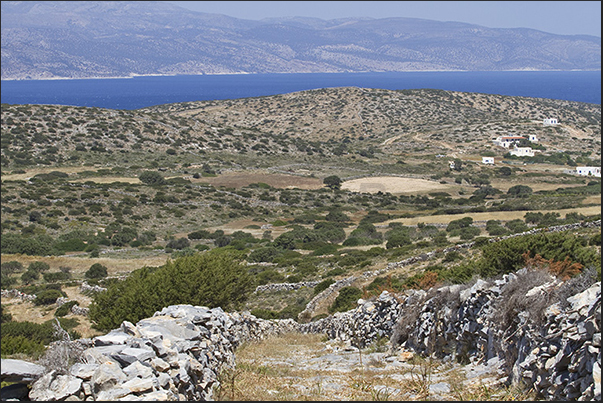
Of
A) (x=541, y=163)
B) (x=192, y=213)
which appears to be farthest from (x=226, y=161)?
(x=541, y=163)

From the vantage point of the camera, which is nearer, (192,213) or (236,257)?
(236,257)

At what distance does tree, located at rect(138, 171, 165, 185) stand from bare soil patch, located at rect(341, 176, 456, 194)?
2694cm

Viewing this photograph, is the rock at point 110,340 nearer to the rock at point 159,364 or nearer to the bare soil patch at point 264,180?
the rock at point 159,364

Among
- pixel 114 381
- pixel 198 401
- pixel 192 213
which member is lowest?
pixel 192 213

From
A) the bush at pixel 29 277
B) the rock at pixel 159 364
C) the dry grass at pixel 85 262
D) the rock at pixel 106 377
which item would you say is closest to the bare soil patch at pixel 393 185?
the dry grass at pixel 85 262

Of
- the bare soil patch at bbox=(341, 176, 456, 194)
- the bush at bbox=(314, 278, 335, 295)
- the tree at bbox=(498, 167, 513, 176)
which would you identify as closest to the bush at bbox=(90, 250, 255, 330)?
the bush at bbox=(314, 278, 335, 295)

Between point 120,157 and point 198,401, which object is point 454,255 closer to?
point 198,401

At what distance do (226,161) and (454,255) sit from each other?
71.6 meters

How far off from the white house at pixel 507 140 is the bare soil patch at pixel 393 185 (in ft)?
141

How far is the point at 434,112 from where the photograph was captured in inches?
6407

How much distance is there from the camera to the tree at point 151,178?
233 ft

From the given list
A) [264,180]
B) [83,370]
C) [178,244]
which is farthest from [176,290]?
[264,180]

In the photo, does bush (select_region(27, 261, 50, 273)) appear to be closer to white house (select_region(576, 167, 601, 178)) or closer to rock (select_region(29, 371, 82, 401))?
rock (select_region(29, 371, 82, 401))

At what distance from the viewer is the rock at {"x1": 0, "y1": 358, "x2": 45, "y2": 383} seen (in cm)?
633
